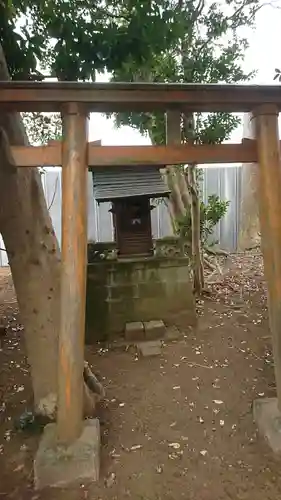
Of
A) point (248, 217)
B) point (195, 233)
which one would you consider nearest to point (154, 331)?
point (195, 233)

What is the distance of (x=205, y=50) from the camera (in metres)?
4.74

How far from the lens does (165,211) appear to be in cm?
809

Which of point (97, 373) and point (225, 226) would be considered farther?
point (225, 226)

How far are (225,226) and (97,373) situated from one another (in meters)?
5.82

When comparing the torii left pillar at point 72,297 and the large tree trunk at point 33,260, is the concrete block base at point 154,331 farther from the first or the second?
the torii left pillar at point 72,297

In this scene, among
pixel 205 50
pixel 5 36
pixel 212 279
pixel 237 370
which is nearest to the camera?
pixel 5 36

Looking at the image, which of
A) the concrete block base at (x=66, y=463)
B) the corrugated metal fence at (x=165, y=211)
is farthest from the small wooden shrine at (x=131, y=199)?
the corrugated metal fence at (x=165, y=211)

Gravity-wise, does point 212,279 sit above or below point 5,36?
below

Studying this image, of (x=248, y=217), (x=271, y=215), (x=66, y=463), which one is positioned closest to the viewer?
(x=66, y=463)

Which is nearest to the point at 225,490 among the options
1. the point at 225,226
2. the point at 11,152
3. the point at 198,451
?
the point at 198,451

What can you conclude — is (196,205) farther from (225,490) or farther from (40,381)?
(225,490)

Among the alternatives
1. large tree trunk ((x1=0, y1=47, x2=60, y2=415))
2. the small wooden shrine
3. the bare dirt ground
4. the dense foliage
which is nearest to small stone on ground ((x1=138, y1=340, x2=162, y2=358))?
the bare dirt ground

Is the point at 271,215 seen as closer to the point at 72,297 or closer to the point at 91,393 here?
the point at 72,297

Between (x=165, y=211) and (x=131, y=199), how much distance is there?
3864mm
